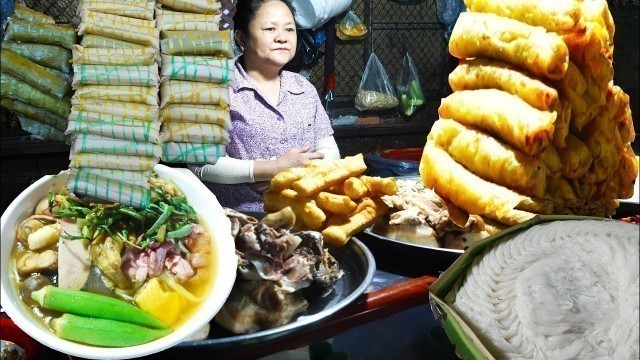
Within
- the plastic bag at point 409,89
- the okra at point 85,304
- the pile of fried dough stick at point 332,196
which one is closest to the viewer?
the okra at point 85,304

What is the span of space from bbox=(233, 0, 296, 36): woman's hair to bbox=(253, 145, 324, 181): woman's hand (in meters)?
0.32

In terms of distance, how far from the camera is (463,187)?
1.66 m

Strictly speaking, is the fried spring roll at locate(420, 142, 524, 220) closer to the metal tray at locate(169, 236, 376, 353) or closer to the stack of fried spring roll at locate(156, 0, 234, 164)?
the metal tray at locate(169, 236, 376, 353)

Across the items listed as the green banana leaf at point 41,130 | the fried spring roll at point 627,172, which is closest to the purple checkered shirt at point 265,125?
the green banana leaf at point 41,130

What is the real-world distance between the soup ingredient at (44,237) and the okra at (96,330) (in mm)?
158

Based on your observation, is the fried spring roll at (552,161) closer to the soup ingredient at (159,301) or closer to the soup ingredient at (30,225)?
the soup ingredient at (159,301)

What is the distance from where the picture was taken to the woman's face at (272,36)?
4.95 feet

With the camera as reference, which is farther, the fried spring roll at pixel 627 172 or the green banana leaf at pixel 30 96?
the fried spring roll at pixel 627 172

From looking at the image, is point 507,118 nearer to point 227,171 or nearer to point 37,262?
point 227,171

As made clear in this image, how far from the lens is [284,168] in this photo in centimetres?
158

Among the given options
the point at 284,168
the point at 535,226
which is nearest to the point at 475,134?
the point at 535,226

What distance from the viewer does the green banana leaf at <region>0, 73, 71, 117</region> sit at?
1.29 meters

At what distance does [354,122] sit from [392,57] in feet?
0.67

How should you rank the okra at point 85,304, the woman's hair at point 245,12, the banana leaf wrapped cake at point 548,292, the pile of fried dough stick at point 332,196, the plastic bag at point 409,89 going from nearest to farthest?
the banana leaf wrapped cake at point 548,292
the okra at point 85,304
the woman's hair at point 245,12
the pile of fried dough stick at point 332,196
the plastic bag at point 409,89
